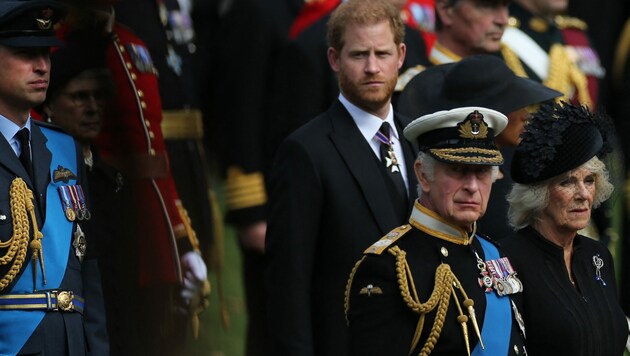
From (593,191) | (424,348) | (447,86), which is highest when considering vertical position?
(447,86)

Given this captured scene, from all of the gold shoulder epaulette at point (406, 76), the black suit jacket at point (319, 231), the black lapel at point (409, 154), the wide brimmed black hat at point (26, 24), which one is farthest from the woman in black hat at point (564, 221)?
the wide brimmed black hat at point (26, 24)

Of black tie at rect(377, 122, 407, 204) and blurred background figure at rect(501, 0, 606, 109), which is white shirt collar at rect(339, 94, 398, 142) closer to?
black tie at rect(377, 122, 407, 204)

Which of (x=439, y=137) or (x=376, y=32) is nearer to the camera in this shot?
(x=439, y=137)

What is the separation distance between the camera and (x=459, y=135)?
6.66m

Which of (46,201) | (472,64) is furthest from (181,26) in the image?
(46,201)

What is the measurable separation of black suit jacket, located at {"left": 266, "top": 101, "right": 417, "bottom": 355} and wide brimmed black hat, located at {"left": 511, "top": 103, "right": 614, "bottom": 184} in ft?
2.21

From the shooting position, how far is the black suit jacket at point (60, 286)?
267 inches

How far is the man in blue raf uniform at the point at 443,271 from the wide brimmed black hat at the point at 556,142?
0.95 feet

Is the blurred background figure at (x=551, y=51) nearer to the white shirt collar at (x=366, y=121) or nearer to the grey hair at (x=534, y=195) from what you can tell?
the white shirt collar at (x=366, y=121)

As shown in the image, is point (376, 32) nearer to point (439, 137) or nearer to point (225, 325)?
point (439, 137)

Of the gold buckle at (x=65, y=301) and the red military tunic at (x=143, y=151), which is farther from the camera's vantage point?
the red military tunic at (x=143, y=151)

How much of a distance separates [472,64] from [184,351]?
1.78m

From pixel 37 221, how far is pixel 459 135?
1572 mm

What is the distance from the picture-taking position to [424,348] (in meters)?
6.30
